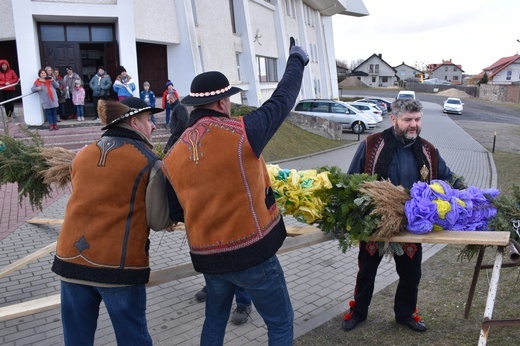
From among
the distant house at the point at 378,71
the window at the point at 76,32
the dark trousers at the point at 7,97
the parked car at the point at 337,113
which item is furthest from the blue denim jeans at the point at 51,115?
the distant house at the point at 378,71

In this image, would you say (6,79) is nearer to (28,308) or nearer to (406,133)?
(28,308)

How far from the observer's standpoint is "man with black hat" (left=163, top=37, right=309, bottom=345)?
7.84 feet

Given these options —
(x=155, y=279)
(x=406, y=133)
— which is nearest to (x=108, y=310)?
(x=155, y=279)

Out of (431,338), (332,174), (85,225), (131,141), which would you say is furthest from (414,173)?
(85,225)

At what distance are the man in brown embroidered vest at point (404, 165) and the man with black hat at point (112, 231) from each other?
1881 mm

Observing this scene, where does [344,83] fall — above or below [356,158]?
above

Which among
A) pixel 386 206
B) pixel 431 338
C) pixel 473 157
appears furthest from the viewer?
pixel 473 157

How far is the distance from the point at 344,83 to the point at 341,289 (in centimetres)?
8184

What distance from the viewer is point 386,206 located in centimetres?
312

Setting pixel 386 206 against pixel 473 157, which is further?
pixel 473 157

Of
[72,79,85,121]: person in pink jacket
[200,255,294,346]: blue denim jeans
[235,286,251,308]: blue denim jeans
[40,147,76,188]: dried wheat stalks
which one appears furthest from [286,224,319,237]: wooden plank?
[72,79,85,121]: person in pink jacket

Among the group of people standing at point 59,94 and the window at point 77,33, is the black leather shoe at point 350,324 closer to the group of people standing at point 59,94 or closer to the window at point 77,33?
the group of people standing at point 59,94

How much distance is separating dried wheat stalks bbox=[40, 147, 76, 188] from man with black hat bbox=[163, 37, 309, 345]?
1.74 metres

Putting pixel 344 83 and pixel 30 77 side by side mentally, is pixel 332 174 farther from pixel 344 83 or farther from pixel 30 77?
pixel 344 83
